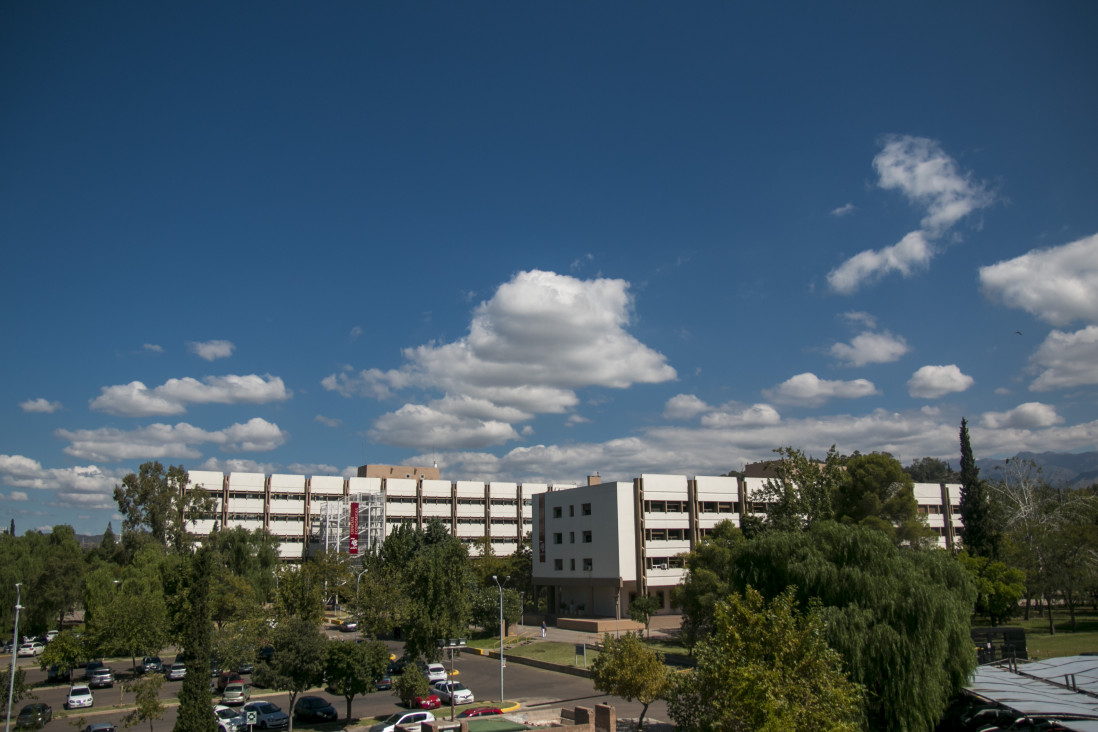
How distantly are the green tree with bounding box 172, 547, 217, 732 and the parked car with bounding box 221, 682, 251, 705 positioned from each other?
9.47 meters

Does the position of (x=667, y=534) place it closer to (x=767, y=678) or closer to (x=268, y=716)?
(x=268, y=716)

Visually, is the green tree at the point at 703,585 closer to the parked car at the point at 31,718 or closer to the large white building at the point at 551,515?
the large white building at the point at 551,515

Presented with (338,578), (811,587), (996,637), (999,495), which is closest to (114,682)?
(338,578)

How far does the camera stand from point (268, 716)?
3584 cm

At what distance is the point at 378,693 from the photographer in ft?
147

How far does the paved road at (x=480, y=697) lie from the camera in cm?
3791

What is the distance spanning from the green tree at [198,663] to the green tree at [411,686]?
8.63 metres

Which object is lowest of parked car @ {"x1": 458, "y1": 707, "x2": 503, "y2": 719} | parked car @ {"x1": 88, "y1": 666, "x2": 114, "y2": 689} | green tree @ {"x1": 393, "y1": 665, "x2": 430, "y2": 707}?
parked car @ {"x1": 88, "y1": 666, "x2": 114, "y2": 689}

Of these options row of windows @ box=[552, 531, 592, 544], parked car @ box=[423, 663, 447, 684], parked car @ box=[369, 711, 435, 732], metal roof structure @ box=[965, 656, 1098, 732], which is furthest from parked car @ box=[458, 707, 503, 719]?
row of windows @ box=[552, 531, 592, 544]

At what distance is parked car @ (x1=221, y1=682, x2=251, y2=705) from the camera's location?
1598 inches

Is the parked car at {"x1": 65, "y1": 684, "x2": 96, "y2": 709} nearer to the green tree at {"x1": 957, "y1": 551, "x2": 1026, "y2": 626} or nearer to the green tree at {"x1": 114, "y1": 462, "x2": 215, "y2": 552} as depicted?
the green tree at {"x1": 114, "y1": 462, "x2": 215, "y2": 552}

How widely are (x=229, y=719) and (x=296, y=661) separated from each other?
446 cm

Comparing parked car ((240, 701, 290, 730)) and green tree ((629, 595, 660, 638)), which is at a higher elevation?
green tree ((629, 595, 660, 638))

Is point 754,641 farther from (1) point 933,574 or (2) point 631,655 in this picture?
(1) point 933,574
